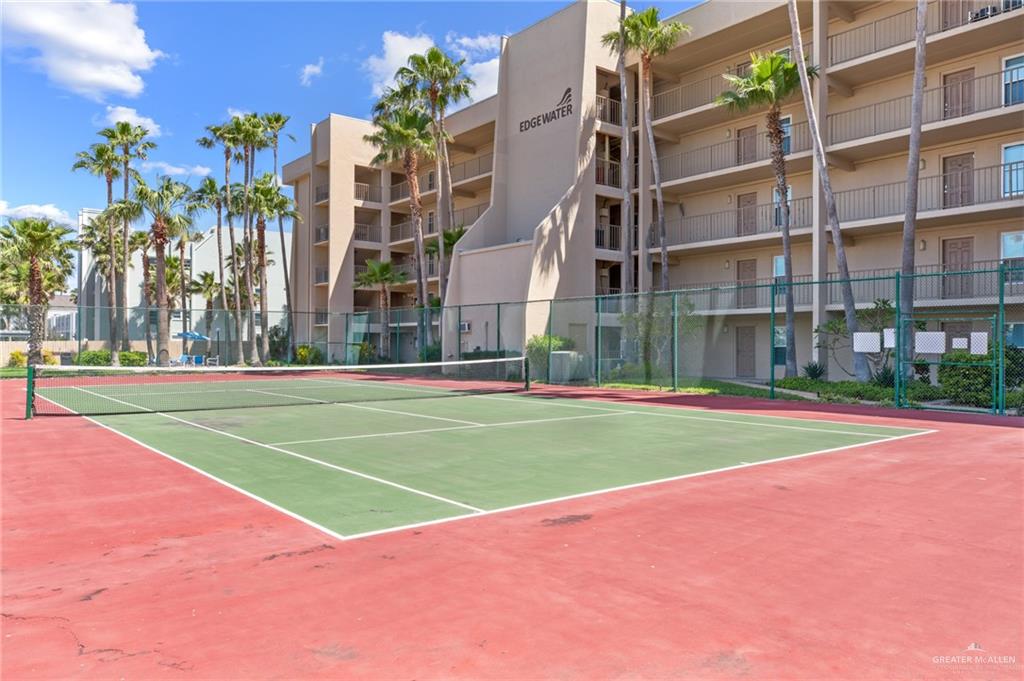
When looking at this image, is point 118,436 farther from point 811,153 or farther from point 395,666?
point 811,153

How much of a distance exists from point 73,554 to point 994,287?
27424 millimetres

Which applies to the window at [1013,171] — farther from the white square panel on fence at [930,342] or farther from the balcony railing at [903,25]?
the white square panel on fence at [930,342]

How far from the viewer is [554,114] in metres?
34.6

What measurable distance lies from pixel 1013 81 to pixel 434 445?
80.3 ft

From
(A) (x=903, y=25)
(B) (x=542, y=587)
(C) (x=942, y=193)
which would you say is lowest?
(B) (x=542, y=587)

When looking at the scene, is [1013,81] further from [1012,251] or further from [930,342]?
[930,342]

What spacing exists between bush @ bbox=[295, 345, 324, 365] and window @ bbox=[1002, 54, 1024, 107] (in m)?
34.3

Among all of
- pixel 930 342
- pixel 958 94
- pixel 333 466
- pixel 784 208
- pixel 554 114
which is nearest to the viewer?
pixel 333 466

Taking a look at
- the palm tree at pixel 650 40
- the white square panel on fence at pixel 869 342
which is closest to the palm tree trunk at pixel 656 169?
the palm tree at pixel 650 40

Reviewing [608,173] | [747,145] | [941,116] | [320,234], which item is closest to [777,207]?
[747,145]

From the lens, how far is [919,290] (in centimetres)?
2642

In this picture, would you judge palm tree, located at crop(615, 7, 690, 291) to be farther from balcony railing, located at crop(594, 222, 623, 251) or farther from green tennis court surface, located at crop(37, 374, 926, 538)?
green tennis court surface, located at crop(37, 374, 926, 538)

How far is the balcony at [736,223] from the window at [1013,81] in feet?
24.0

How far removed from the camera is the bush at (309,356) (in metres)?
42.6
